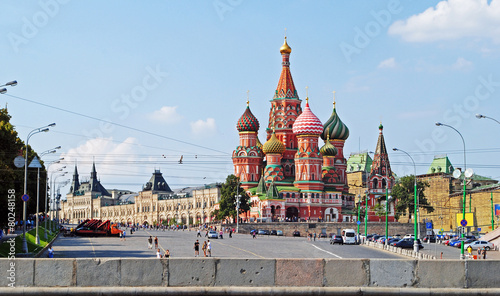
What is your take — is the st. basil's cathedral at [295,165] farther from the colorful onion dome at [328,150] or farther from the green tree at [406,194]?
the green tree at [406,194]

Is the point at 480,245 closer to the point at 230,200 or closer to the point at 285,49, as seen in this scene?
the point at 230,200

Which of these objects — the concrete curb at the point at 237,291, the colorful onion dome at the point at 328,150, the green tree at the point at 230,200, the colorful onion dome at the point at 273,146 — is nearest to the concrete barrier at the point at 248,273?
the concrete curb at the point at 237,291

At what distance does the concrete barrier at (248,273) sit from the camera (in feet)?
57.6

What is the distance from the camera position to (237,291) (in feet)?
57.4

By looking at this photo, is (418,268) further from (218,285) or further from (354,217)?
(354,217)

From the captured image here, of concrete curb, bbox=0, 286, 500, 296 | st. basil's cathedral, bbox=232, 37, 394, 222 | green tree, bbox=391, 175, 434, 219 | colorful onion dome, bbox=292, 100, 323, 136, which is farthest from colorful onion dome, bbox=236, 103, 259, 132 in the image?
concrete curb, bbox=0, 286, 500, 296

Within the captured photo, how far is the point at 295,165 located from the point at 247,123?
39.5 feet

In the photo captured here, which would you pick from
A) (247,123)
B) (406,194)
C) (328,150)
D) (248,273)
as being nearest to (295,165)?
(328,150)

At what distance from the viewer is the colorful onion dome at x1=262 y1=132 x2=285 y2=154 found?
422 ft

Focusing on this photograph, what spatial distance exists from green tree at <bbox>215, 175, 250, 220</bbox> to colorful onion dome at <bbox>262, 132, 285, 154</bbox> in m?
10.0

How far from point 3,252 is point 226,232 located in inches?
2724

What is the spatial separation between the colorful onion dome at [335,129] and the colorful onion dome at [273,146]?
1310 cm

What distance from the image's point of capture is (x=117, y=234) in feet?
275

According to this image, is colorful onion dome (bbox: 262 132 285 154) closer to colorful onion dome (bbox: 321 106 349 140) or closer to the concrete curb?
colorful onion dome (bbox: 321 106 349 140)
